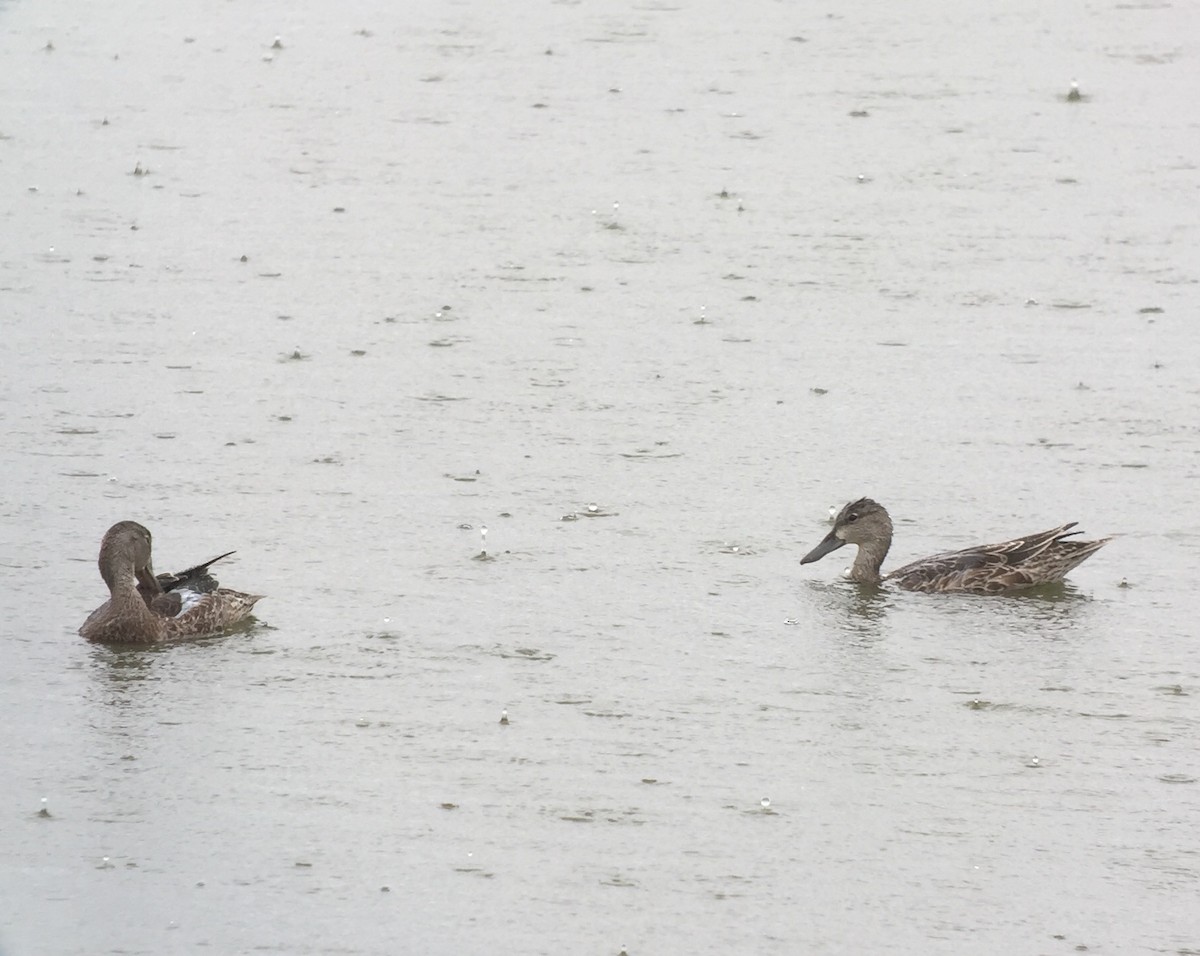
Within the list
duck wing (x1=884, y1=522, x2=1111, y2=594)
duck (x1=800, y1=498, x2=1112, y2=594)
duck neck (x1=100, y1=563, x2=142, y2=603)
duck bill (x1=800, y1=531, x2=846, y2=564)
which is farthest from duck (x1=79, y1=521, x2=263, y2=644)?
duck wing (x1=884, y1=522, x2=1111, y2=594)

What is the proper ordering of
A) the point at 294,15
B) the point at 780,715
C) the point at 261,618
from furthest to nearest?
the point at 294,15 < the point at 261,618 < the point at 780,715

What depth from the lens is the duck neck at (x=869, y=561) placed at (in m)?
8.36

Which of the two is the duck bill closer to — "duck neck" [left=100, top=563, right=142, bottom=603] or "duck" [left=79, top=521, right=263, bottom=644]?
"duck" [left=79, top=521, right=263, bottom=644]

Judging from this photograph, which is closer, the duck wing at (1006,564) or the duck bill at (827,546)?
the duck wing at (1006,564)

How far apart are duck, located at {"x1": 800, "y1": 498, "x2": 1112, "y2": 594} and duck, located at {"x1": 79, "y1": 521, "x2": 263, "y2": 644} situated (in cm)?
232

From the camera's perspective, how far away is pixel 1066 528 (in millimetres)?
8188

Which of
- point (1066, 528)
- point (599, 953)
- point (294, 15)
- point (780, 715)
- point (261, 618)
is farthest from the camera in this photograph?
point (294, 15)

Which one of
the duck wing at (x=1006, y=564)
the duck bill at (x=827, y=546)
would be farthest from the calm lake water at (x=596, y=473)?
the duck bill at (x=827, y=546)

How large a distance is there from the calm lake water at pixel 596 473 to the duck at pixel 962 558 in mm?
92

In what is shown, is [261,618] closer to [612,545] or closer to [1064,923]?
[612,545]

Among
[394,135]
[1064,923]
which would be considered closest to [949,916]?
[1064,923]

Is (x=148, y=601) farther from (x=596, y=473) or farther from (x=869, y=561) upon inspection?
(x=869, y=561)

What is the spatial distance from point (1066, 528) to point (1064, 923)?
2.87 m

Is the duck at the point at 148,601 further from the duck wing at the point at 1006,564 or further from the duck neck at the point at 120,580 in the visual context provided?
the duck wing at the point at 1006,564
